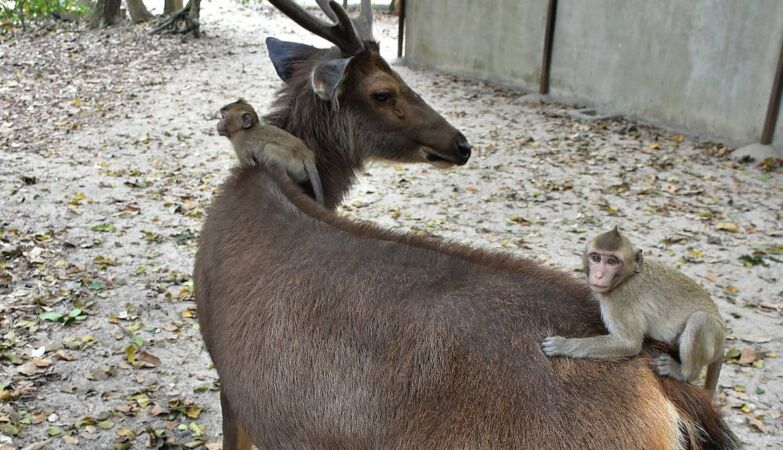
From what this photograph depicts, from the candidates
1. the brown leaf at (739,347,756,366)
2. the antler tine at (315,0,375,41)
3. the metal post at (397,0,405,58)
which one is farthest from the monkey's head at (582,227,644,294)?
the metal post at (397,0,405,58)

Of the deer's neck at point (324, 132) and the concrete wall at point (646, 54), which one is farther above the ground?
the deer's neck at point (324, 132)

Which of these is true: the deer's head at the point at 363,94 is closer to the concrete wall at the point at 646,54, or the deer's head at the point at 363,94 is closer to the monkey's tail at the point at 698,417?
the monkey's tail at the point at 698,417

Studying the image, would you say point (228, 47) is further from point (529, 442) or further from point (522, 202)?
point (529, 442)

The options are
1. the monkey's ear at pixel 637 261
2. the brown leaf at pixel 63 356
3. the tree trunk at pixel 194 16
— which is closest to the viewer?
the monkey's ear at pixel 637 261

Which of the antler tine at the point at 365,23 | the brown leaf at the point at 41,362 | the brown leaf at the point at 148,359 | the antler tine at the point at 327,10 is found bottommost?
the brown leaf at the point at 148,359

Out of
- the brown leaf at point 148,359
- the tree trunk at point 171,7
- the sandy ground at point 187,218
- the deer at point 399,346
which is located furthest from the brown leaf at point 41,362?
the tree trunk at point 171,7

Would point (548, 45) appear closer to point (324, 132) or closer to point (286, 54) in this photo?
point (286, 54)

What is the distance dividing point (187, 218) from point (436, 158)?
4262 mm

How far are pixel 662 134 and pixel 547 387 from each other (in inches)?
369

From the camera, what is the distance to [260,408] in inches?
105

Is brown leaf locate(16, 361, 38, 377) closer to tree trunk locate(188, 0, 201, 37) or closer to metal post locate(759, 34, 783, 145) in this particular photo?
metal post locate(759, 34, 783, 145)

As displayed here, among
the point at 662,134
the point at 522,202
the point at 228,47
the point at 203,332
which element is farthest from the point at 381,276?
the point at 228,47

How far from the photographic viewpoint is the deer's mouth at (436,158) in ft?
12.6

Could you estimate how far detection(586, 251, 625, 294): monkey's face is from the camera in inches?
89.2
